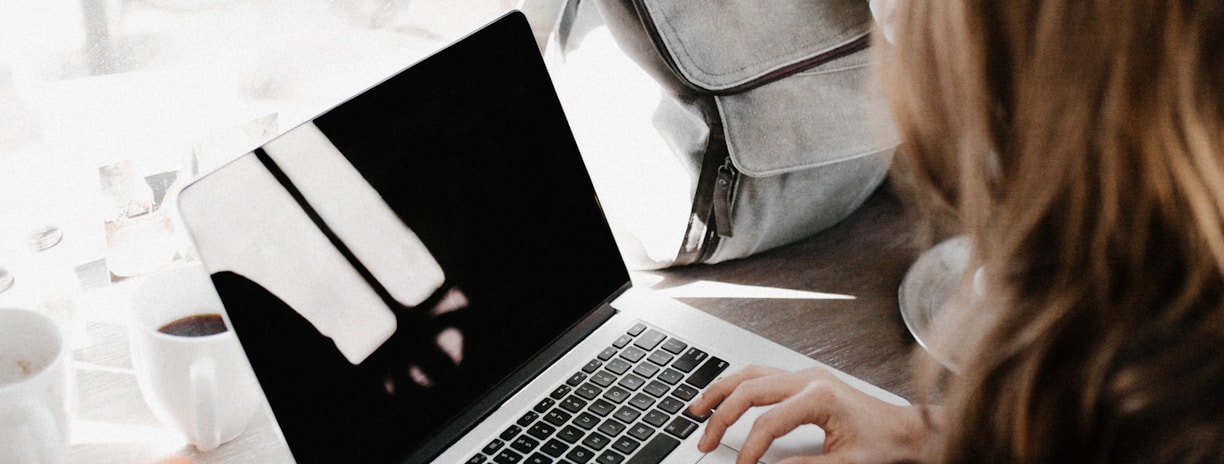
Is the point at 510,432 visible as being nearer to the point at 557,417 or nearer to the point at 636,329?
the point at 557,417

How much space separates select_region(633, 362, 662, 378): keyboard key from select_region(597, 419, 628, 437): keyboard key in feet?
0.17

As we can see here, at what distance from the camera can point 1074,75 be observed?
0.38m

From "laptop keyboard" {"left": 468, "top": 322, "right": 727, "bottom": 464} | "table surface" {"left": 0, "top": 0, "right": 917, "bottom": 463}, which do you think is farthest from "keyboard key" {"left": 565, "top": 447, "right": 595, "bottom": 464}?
"table surface" {"left": 0, "top": 0, "right": 917, "bottom": 463}

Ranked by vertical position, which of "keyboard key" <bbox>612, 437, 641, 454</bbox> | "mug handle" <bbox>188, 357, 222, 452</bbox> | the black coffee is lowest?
"keyboard key" <bbox>612, 437, 641, 454</bbox>

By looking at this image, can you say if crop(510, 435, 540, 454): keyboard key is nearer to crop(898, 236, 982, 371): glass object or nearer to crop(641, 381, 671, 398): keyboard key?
crop(641, 381, 671, 398): keyboard key

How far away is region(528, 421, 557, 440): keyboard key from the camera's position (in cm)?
66

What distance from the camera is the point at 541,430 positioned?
2.17ft

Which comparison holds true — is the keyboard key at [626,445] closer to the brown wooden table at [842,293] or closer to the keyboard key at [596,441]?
the keyboard key at [596,441]

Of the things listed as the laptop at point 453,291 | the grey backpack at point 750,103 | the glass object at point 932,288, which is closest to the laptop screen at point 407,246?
the laptop at point 453,291

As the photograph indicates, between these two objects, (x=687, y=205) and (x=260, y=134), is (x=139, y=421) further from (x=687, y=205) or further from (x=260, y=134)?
(x=687, y=205)

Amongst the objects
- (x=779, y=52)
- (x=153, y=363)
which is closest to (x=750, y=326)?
(x=779, y=52)

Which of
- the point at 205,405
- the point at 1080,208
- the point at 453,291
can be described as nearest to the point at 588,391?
the point at 453,291

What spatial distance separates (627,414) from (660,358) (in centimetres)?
6

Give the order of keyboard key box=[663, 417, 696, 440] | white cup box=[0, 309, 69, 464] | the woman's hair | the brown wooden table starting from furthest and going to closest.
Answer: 1. the brown wooden table
2. keyboard key box=[663, 417, 696, 440]
3. white cup box=[0, 309, 69, 464]
4. the woman's hair
